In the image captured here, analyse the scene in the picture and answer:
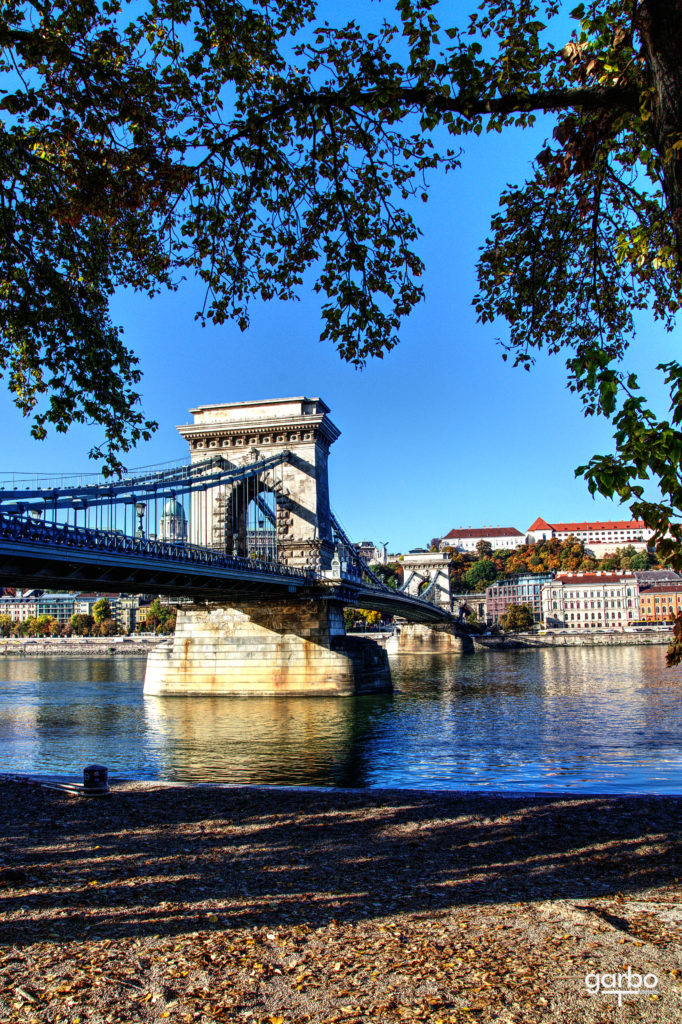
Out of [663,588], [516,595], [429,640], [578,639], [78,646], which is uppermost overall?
[663,588]

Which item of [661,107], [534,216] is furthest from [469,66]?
[534,216]

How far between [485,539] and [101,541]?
562ft

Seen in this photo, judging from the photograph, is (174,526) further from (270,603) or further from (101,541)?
(101,541)

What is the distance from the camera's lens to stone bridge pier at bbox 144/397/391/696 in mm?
38844

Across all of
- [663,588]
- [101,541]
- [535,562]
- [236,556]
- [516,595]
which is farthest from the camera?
[535,562]

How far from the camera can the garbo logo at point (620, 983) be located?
486 cm

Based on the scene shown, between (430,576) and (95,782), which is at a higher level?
(430,576)

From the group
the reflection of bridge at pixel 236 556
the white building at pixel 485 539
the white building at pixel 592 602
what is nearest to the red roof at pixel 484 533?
the white building at pixel 485 539

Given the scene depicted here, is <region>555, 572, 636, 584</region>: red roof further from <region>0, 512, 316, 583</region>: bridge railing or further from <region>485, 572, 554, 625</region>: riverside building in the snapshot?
<region>0, 512, 316, 583</region>: bridge railing

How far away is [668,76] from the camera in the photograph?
5.31 meters

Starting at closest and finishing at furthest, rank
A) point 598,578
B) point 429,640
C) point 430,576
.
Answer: point 429,640 → point 430,576 → point 598,578

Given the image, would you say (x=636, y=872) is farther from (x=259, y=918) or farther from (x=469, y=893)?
(x=259, y=918)

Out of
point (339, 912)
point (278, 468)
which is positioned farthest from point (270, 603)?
point (339, 912)

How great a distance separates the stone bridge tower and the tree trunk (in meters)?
40.3
